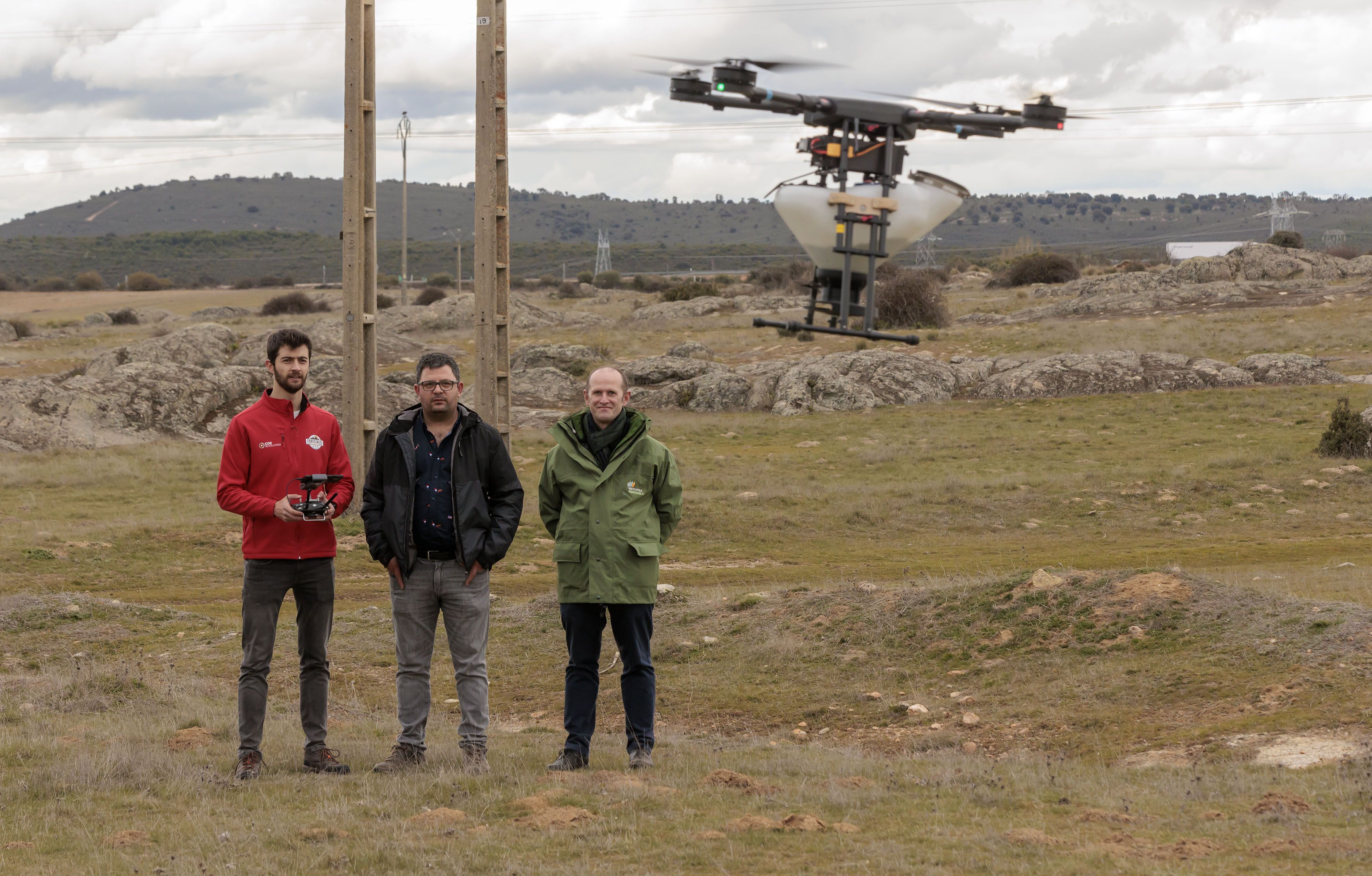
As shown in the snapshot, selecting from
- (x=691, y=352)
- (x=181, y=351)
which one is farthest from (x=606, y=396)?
(x=181, y=351)

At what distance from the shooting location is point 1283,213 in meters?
102

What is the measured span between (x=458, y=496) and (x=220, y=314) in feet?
209

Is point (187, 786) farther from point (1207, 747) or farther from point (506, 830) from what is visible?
point (1207, 747)

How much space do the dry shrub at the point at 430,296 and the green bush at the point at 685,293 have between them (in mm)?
13662

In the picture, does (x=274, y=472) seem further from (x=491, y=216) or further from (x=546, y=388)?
(x=546, y=388)

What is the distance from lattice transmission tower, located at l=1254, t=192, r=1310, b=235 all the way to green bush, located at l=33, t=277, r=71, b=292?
94186 millimetres

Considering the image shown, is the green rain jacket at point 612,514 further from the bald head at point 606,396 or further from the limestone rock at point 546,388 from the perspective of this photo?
the limestone rock at point 546,388

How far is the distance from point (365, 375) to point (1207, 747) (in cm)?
1199

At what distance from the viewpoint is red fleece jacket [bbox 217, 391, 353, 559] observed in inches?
253

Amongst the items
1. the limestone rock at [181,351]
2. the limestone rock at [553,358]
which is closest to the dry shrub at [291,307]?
the limestone rock at [181,351]

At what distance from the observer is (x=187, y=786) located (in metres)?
6.25

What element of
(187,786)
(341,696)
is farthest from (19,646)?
(187,786)

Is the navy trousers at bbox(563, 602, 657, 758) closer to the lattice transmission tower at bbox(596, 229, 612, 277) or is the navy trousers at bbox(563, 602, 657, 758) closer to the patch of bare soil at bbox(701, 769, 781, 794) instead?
the patch of bare soil at bbox(701, 769, 781, 794)

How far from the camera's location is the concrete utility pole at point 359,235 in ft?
51.8
